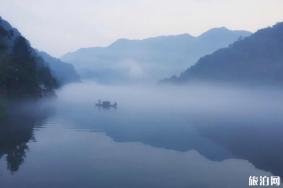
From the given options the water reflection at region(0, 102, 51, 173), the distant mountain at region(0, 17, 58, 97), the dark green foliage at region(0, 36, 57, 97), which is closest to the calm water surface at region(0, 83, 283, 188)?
the water reflection at region(0, 102, 51, 173)

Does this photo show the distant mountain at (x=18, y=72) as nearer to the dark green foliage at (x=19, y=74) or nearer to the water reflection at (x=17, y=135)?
the dark green foliage at (x=19, y=74)

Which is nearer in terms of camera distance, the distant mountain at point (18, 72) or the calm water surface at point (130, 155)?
the calm water surface at point (130, 155)

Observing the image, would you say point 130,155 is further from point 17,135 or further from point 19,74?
point 19,74

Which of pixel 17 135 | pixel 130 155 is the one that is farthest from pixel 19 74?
pixel 130 155

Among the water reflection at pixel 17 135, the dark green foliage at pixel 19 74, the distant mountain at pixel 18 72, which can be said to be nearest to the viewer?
the water reflection at pixel 17 135

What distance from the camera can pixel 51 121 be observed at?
64625mm

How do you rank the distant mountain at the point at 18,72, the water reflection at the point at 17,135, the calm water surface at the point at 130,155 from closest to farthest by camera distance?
the calm water surface at the point at 130,155, the water reflection at the point at 17,135, the distant mountain at the point at 18,72

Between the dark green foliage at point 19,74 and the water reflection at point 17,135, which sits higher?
the dark green foliage at point 19,74

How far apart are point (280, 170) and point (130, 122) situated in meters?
38.9

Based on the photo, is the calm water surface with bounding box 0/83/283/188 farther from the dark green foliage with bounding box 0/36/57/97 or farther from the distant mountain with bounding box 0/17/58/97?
the dark green foliage with bounding box 0/36/57/97

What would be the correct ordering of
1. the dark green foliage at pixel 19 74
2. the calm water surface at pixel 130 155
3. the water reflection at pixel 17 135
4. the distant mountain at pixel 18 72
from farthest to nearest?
the dark green foliage at pixel 19 74 → the distant mountain at pixel 18 72 → the water reflection at pixel 17 135 → the calm water surface at pixel 130 155

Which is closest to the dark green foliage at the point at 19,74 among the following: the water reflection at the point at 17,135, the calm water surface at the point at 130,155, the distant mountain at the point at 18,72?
the distant mountain at the point at 18,72

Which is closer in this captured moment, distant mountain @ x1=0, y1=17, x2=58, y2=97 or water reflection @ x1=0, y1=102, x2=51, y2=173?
water reflection @ x1=0, y1=102, x2=51, y2=173

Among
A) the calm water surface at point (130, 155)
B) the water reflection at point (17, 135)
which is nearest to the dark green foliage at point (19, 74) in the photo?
the water reflection at point (17, 135)
